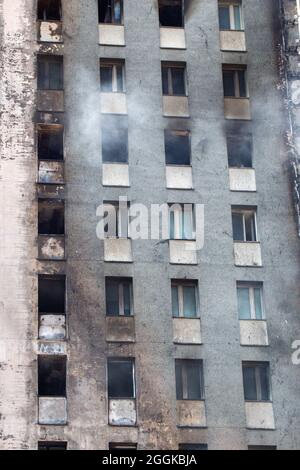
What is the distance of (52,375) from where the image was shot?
5156cm

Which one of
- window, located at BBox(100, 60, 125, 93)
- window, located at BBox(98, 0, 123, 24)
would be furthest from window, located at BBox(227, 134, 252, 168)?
window, located at BBox(98, 0, 123, 24)

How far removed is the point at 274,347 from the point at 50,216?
9.55 m

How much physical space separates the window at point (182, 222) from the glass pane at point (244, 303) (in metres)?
2.68

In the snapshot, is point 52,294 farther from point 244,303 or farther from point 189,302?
point 244,303

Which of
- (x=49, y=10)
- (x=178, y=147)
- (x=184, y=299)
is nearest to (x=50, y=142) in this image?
(x=178, y=147)

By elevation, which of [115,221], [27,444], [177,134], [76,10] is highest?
[76,10]

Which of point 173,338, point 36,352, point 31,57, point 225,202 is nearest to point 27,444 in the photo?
point 36,352

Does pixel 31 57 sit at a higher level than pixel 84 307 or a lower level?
higher

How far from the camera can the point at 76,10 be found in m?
56.9

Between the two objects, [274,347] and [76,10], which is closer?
[274,347]

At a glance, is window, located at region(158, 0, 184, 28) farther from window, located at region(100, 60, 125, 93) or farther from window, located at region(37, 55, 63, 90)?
window, located at region(37, 55, 63, 90)

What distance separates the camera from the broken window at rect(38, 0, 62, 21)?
57.2m

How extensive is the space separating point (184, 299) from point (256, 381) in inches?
156

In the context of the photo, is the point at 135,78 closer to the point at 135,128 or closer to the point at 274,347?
the point at 135,128
